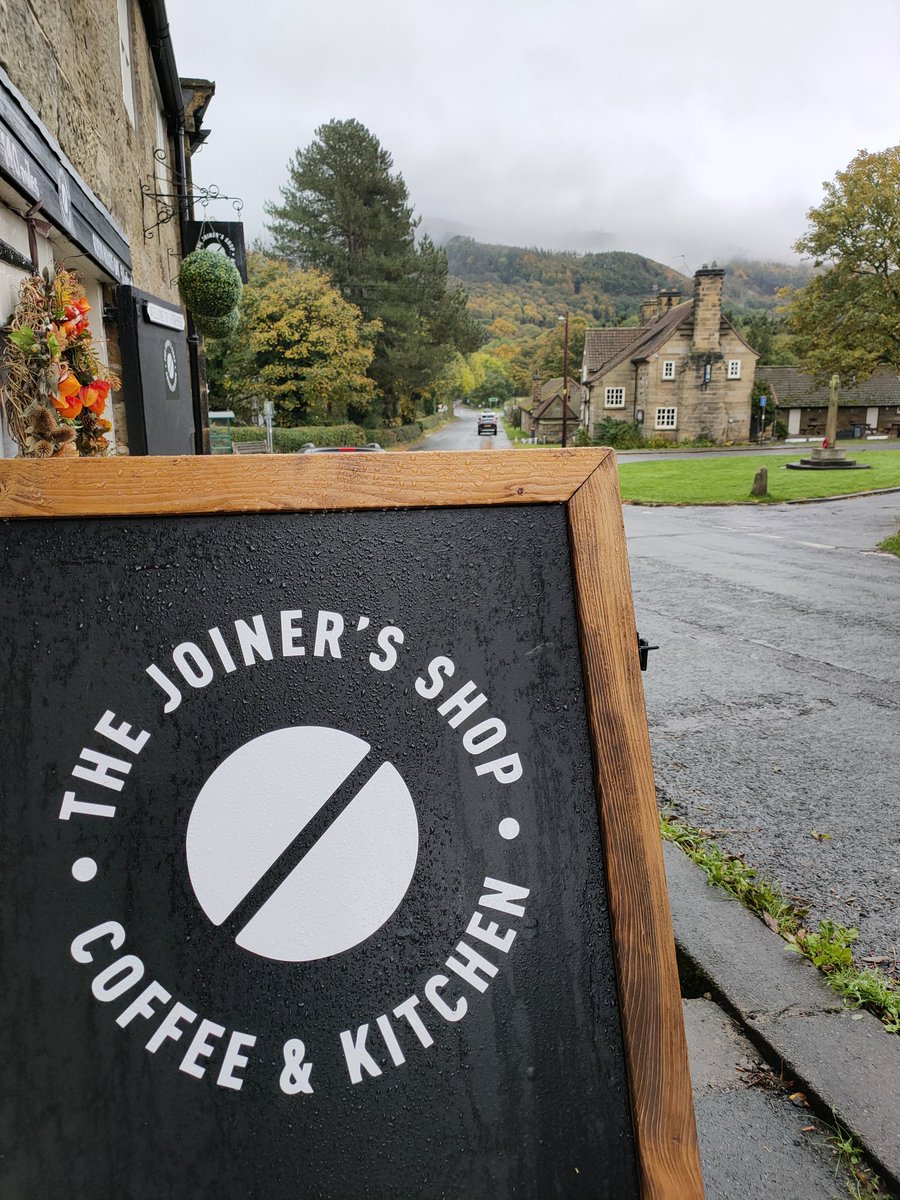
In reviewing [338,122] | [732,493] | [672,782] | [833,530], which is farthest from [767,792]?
[338,122]

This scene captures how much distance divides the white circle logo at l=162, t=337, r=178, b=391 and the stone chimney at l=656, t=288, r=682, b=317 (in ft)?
187

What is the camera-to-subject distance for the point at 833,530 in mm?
15133

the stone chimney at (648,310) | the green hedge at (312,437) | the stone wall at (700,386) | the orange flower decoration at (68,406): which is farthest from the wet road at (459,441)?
the orange flower decoration at (68,406)

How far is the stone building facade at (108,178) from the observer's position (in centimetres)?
340

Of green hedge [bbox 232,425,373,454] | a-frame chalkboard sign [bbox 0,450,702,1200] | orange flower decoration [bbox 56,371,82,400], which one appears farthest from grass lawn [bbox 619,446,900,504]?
a-frame chalkboard sign [bbox 0,450,702,1200]

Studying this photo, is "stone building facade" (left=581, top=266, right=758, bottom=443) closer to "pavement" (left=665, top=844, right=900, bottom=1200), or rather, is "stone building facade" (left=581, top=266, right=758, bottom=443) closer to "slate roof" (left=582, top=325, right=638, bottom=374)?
"slate roof" (left=582, top=325, right=638, bottom=374)

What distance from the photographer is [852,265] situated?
22984mm

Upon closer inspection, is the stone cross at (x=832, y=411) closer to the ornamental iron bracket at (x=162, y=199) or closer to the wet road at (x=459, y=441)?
the wet road at (x=459, y=441)

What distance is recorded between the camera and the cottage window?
658 centimetres

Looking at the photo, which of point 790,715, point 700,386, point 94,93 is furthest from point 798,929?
point 700,386

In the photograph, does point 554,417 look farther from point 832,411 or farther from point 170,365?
point 170,365

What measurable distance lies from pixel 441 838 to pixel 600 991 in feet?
1.10

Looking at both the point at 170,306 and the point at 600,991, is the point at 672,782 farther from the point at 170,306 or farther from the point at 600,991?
the point at 170,306

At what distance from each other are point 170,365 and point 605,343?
5452cm
